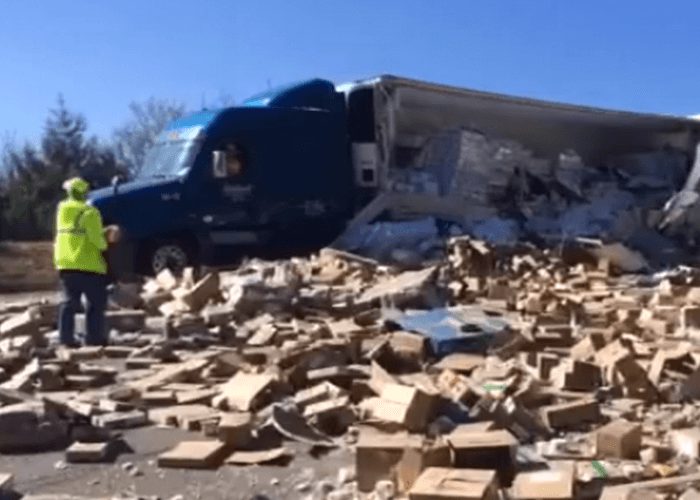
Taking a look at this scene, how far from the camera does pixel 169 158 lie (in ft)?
62.8

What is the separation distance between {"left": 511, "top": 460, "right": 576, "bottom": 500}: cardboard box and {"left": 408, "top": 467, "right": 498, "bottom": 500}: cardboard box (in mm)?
124

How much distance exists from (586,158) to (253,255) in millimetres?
6849

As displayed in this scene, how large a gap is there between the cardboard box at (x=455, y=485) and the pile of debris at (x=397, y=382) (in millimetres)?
10

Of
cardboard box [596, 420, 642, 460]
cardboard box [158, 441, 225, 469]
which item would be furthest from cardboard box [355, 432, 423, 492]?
cardboard box [596, 420, 642, 460]

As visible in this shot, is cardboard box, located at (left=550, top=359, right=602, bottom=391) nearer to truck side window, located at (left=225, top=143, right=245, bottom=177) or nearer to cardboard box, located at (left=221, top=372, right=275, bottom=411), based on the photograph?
cardboard box, located at (left=221, top=372, right=275, bottom=411)

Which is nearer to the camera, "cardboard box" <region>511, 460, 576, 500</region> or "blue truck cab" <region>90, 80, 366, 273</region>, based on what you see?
"cardboard box" <region>511, 460, 576, 500</region>

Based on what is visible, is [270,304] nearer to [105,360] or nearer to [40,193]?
[105,360]

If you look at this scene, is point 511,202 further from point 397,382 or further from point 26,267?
point 397,382

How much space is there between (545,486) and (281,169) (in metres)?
13.8

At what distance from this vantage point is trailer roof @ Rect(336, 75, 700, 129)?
19547 millimetres

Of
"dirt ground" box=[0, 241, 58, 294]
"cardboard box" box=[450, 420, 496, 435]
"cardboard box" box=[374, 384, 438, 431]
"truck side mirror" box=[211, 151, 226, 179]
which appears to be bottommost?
"dirt ground" box=[0, 241, 58, 294]

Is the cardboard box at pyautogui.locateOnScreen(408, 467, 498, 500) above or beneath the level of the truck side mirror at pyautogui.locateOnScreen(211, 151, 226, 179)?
beneath

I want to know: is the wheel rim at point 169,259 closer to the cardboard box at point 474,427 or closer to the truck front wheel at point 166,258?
the truck front wheel at point 166,258

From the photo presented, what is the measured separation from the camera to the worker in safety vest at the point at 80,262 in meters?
11.5
